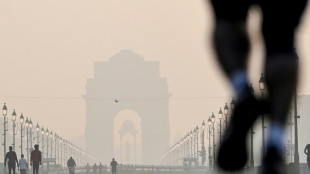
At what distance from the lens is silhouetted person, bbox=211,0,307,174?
13.5 ft

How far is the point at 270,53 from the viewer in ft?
13.7

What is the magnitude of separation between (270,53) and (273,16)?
0.14 metres

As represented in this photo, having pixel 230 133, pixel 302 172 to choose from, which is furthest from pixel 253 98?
pixel 302 172

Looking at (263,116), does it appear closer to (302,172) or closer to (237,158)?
(237,158)

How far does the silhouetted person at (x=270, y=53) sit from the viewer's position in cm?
411

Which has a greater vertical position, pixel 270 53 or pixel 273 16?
pixel 273 16

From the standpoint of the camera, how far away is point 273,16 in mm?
4141

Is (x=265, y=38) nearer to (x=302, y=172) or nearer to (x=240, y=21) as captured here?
(x=240, y=21)

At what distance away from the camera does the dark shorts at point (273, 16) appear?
13.4 feet

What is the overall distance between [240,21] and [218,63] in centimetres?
18

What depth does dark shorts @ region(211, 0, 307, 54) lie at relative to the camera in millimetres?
4094

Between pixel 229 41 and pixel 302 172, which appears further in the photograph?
pixel 302 172

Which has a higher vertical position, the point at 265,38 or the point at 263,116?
the point at 265,38

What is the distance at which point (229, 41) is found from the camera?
4.24 m
